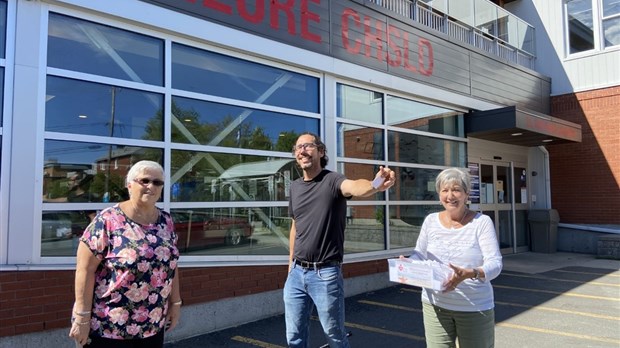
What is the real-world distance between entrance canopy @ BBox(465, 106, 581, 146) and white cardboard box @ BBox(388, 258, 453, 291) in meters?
7.42

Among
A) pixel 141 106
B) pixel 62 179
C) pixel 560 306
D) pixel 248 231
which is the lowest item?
pixel 560 306

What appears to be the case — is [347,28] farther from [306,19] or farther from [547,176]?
[547,176]

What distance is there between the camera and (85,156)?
455 centimetres

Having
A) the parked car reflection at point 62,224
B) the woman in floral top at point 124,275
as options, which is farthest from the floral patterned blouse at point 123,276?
the parked car reflection at point 62,224

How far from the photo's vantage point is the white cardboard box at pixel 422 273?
8.38 ft

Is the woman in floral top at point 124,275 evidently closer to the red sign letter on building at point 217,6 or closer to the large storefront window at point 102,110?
the large storefront window at point 102,110

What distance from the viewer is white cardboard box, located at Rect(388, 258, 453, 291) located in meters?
2.55

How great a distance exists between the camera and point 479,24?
33.9ft

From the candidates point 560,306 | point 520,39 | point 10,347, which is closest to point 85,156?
point 10,347

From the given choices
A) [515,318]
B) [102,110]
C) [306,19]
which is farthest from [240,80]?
[515,318]

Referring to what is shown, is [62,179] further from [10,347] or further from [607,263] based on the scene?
[607,263]

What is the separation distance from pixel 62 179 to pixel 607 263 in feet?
35.0

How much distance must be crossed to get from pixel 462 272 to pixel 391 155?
5461 millimetres

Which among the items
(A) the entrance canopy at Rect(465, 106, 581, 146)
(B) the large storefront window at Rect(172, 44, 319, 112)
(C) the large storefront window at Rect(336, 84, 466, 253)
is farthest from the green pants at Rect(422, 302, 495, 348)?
(A) the entrance canopy at Rect(465, 106, 581, 146)
